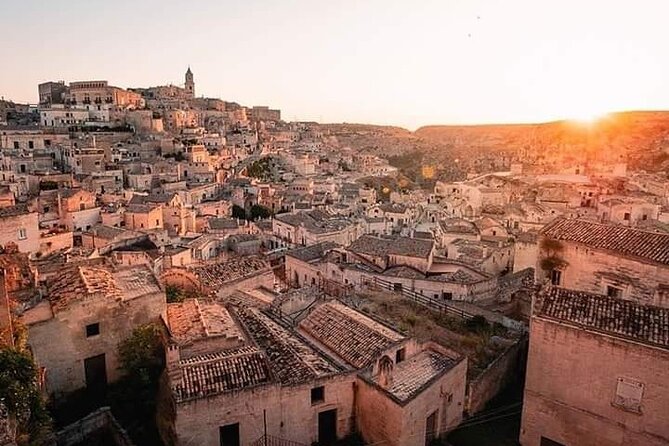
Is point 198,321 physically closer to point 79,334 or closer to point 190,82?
point 79,334

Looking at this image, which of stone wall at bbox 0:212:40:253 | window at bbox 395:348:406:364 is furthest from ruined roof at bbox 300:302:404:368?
stone wall at bbox 0:212:40:253

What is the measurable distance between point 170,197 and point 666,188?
49568mm

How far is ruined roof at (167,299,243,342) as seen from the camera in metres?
13.8

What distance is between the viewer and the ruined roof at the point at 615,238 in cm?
1510

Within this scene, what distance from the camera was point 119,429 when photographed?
40.4 feet

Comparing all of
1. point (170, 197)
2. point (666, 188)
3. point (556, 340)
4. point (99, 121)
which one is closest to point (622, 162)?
point (666, 188)

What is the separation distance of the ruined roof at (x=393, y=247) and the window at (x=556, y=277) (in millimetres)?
11354

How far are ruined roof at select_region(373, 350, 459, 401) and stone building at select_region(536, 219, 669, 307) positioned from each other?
5100 mm

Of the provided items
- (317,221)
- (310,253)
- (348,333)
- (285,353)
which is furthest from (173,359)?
(317,221)

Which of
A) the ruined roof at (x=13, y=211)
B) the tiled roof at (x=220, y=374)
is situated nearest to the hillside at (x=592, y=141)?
the tiled roof at (x=220, y=374)

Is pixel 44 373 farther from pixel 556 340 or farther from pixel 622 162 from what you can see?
pixel 622 162

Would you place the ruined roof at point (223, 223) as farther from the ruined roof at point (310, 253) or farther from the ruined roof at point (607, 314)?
the ruined roof at point (607, 314)

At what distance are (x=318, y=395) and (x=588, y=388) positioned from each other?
716cm

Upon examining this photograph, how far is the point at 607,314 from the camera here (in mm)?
13297
